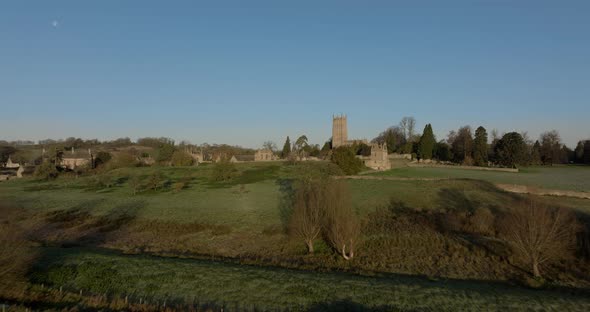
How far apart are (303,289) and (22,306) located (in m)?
11.6

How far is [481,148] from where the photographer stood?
82.6 metres

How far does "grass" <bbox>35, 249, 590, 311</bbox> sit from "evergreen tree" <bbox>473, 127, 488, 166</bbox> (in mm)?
70673

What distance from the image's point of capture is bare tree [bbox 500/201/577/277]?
2114cm

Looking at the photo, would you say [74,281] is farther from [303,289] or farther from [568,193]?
[568,193]

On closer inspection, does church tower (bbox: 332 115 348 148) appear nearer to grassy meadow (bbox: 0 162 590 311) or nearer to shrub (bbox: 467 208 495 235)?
grassy meadow (bbox: 0 162 590 311)

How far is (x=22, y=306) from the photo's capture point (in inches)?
523

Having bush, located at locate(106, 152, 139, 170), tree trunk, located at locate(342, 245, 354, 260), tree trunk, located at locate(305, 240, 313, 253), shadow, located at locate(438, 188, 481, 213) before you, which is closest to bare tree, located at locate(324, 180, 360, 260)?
tree trunk, located at locate(342, 245, 354, 260)

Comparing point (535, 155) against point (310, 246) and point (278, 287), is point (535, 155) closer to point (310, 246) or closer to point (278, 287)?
point (310, 246)

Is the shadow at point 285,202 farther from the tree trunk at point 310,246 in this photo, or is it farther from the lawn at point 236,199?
the tree trunk at point 310,246

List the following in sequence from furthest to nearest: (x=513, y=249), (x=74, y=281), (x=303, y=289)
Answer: (x=513, y=249) → (x=74, y=281) → (x=303, y=289)

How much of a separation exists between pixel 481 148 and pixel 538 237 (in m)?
68.5

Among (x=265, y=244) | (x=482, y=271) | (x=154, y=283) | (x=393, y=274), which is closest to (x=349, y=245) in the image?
(x=393, y=274)

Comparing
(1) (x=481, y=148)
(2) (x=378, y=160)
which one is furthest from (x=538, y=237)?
(1) (x=481, y=148)

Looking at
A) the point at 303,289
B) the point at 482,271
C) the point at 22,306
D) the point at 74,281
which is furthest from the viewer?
the point at 482,271
